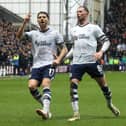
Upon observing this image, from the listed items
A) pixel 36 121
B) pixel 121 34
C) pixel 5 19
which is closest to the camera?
pixel 36 121

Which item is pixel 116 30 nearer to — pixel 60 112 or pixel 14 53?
pixel 14 53

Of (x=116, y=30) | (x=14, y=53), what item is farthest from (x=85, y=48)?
(x=116, y=30)

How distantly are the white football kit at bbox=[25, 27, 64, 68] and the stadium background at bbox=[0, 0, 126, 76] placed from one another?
25.9 metres

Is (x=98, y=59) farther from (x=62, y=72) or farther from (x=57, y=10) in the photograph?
(x=57, y=10)

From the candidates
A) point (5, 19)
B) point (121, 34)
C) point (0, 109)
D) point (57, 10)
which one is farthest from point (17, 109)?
point (121, 34)

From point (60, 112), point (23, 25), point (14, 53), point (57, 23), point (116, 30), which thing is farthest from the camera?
point (116, 30)

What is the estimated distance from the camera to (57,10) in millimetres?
63000

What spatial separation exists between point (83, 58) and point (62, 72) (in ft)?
115

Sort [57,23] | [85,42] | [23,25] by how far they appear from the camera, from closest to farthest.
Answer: [85,42] < [23,25] < [57,23]

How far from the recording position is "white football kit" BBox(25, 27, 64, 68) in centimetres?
1330

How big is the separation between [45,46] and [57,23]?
4998 cm

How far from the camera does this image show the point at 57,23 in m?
63.2

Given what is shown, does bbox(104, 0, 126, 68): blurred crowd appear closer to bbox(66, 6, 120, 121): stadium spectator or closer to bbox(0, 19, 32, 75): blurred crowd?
bbox(0, 19, 32, 75): blurred crowd

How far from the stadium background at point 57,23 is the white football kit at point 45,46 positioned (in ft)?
84.9
